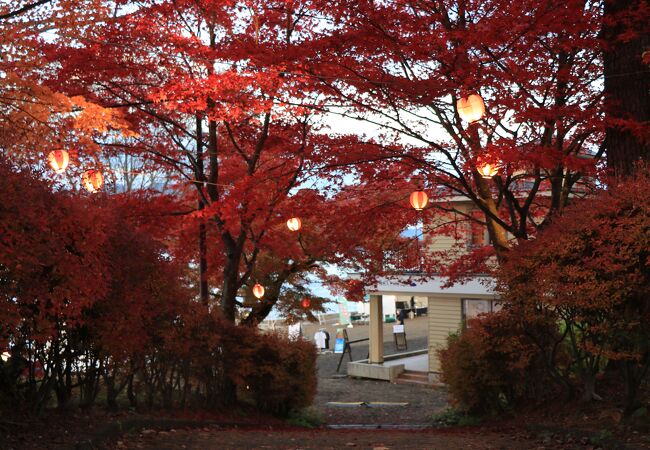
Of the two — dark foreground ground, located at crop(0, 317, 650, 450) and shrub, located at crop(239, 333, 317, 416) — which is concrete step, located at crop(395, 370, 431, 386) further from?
dark foreground ground, located at crop(0, 317, 650, 450)

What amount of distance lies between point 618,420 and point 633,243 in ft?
7.64

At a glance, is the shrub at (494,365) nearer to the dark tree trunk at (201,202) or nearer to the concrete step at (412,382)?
the dark tree trunk at (201,202)

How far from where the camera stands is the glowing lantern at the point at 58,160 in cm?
1019

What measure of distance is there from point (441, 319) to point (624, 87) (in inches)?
676

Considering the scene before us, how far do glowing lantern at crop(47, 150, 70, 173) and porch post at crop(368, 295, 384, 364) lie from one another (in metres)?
20.5

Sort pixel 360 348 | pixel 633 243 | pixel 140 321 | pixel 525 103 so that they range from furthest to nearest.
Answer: pixel 360 348, pixel 525 103, pixel 140 321, pixel 633 243

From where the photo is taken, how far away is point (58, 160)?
10.3m

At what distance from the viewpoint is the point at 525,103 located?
411 inches

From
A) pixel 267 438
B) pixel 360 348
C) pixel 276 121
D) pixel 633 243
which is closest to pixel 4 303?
pixel 267 438

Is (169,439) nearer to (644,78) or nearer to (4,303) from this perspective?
(4,303)

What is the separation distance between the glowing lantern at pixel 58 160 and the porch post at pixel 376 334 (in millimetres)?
20482

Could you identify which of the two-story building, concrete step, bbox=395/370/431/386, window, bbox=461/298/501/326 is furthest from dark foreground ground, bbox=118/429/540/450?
concrete step, bbox=395/370/431/386

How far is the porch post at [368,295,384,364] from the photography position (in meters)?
28.9

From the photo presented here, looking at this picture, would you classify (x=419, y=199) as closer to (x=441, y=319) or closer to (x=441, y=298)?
(x=441, y=298)
